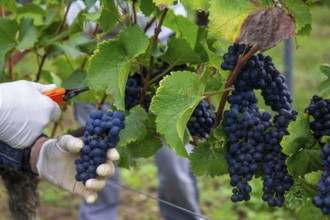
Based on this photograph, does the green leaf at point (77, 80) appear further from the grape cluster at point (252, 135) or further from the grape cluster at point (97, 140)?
the grape cluster at point (252, 135)

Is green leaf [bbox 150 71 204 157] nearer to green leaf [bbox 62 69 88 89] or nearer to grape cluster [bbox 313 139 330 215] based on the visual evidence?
grape cluster [bbox 313 139 330 215]

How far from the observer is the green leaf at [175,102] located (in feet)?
4.19

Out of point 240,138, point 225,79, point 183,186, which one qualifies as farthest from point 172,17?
point 183,186

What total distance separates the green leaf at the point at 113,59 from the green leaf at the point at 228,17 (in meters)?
0.24

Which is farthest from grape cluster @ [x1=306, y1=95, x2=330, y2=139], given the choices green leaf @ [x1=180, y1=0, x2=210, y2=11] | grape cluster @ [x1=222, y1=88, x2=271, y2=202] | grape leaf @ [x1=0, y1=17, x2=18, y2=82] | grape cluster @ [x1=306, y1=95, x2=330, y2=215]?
grape leaf @ [x1=0, y1=17, x2=18, y2=82]

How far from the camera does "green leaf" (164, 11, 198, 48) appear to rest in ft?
5.60

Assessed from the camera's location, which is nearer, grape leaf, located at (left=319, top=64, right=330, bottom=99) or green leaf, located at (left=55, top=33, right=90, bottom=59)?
grape leaf, located at (left=319, top=64, right=330, bottom=99)

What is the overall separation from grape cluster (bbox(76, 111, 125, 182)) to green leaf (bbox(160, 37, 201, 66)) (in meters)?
0.26

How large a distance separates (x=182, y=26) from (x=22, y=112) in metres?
0.51

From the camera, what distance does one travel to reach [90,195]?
58.9 inches

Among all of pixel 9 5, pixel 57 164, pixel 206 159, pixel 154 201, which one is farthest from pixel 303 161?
pixel 154 201

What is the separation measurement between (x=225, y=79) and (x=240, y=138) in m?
0.19

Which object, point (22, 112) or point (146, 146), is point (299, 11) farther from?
point (22, 112)

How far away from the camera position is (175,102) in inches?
50.9
